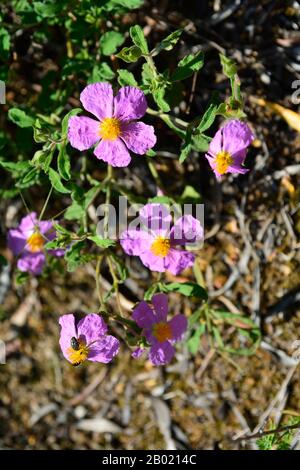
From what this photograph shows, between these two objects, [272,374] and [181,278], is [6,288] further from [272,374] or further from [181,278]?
[272,374]

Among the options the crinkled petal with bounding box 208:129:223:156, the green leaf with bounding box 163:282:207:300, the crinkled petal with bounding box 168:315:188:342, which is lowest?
the crinkled petal with bounding box 168:315:188:342

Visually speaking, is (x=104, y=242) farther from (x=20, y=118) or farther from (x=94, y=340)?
(x=20, y=118)

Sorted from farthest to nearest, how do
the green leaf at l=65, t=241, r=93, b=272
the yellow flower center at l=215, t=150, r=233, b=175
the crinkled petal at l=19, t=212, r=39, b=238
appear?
1. the crinkled petal at l=19, t=212, r=39, b=238
2. the green leaf at l=65, t=241, r=93, b=272
3. the yellow flower center at l=215, t=150, r=233, b=175

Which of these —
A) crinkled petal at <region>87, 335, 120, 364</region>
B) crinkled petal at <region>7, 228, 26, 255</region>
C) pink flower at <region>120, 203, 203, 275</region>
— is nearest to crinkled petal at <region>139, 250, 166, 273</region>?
pink flower at <region>120, 203, 203, 275</region>

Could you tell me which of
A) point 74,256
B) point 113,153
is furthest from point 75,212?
point 113,153

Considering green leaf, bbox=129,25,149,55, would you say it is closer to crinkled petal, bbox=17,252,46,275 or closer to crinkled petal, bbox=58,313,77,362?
crinkled petal, bbox=58,313,77,362

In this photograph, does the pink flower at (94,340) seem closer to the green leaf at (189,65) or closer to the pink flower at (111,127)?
the pink flower at (111,127)
